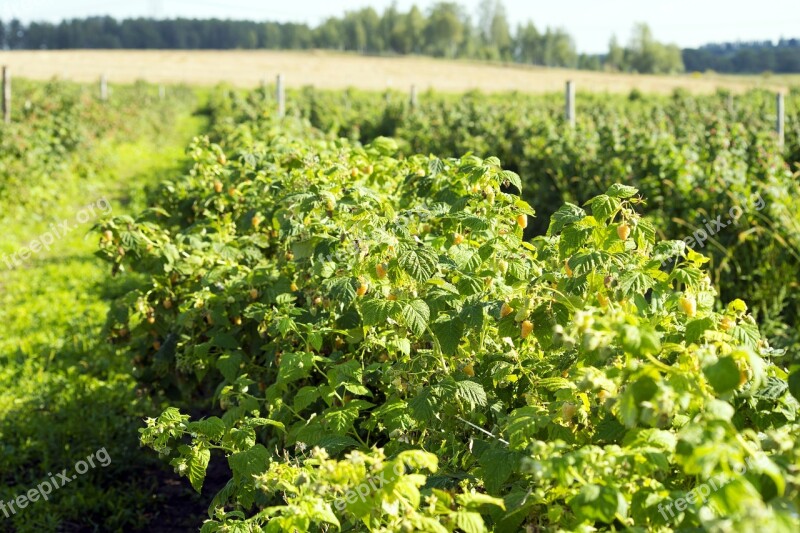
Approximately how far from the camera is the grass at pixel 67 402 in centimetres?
400

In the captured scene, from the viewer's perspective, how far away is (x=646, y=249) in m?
2.32

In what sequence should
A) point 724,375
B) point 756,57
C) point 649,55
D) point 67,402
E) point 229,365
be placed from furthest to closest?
point 649,55
point 756,57
point 67,402
point 229,365
point 724,375

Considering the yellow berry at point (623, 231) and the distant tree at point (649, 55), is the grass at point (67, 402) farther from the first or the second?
the distant tree at point (649, 55)

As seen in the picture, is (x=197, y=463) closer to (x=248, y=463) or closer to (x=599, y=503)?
(x=248, y=463)

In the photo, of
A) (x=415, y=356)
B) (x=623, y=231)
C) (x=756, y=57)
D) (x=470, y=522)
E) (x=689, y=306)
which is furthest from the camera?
(x=756, y=57)

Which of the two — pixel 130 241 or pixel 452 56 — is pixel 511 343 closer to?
pixel 130 241

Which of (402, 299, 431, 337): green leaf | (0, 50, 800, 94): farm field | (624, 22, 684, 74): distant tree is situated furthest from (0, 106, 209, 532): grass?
(624, 22, 684, 74): distant tree

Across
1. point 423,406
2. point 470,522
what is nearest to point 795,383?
point 470,522

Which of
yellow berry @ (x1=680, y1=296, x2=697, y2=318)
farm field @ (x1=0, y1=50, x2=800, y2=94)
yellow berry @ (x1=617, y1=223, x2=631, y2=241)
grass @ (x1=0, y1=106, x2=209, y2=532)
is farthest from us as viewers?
farm field @ (x1=0, y1=50, x2=800, y2=94)

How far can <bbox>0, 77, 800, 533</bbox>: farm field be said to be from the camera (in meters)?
1.55

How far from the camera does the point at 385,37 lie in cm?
9600

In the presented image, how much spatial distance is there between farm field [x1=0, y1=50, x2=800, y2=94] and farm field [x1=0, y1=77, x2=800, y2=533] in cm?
3864

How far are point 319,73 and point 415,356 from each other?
5262cm

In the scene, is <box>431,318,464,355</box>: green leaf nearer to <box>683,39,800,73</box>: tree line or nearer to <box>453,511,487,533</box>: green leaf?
<box>453,511,487,533</box>: green leaf
